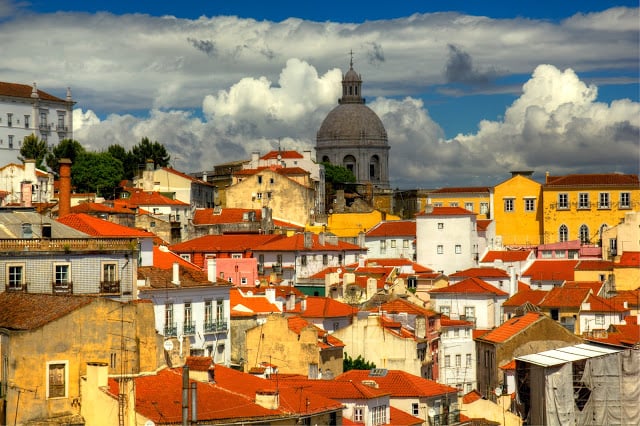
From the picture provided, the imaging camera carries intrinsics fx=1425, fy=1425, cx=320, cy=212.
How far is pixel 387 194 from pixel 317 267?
45.6 meters

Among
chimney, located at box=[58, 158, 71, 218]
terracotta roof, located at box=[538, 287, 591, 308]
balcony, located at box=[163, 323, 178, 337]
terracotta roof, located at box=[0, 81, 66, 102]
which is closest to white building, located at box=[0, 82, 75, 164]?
terracotta roof, located at box=[0, 81, 66, 102]

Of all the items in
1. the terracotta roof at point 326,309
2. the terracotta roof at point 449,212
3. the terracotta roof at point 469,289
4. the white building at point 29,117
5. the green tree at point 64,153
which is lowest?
the terracotta roof at point 326,309

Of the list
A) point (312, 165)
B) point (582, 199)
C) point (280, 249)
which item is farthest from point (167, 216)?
point (582, 199)

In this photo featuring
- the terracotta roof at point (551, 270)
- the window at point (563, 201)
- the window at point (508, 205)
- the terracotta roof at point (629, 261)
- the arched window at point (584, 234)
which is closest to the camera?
the terracotta roof at point (629, 261)

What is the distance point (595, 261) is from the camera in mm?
95312

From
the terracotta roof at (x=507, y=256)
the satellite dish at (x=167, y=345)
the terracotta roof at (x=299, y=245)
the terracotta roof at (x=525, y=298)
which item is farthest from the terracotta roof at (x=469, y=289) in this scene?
the satellite dish at (x=167, y=345)

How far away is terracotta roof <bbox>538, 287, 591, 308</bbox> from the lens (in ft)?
253

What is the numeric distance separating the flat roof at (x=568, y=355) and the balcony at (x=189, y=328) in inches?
447

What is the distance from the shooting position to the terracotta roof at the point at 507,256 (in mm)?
96625

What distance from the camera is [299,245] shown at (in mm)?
89375

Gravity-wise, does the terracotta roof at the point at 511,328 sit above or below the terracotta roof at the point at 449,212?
below

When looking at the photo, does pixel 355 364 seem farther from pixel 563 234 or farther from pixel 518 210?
pixel 518 210

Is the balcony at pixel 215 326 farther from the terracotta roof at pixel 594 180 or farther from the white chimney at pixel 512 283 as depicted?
the terracotta roof at pixel 594 180

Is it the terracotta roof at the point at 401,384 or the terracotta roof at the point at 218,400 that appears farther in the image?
the terracotta roof at the point at 401,384
